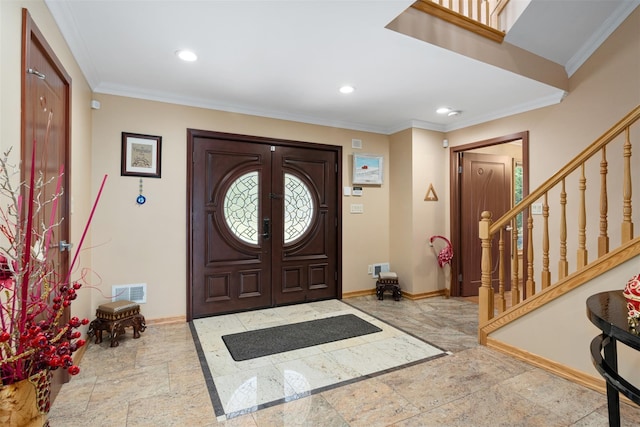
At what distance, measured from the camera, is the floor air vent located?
3.14 meters

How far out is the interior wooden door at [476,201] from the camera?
4.47m

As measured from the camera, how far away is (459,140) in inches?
171

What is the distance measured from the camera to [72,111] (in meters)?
2.43

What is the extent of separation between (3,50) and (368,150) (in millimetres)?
3742

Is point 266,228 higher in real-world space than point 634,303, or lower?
higher

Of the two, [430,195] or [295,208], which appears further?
[430,195]

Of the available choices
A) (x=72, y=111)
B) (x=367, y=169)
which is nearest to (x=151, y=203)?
(x=72, y=111)

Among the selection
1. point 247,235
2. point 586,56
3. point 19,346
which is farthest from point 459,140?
point 19,346

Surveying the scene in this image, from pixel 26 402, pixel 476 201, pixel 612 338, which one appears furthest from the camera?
pixel 476 201

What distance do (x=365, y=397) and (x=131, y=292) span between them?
2.47m

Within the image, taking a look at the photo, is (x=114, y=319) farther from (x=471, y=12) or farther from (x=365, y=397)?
(x=471, y=12)

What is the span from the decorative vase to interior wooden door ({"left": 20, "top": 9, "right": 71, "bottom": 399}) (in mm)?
665

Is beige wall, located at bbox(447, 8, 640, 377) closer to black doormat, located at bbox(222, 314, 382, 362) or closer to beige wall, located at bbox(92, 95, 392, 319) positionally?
black doormat, located at bbox(222, 314, 382, 362)

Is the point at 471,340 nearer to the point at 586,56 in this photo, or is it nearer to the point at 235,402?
the point at 235,402
